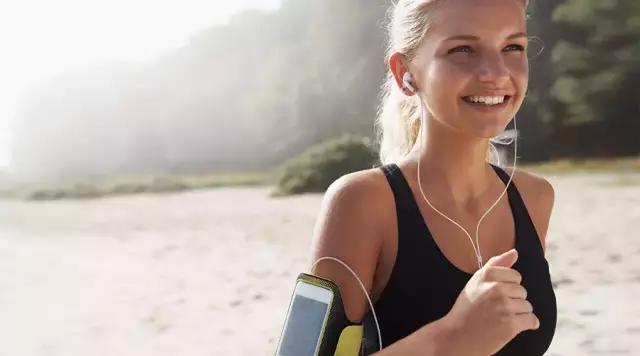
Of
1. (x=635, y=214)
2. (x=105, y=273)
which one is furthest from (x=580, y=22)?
(x=105, y=273)

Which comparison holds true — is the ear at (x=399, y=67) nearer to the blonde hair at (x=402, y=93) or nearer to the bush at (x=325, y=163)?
the blonde hair at (x=402, y=93)

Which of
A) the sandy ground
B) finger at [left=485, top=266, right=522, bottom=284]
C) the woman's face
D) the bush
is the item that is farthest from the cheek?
the bush

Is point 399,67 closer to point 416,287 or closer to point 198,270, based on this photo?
point 416,287

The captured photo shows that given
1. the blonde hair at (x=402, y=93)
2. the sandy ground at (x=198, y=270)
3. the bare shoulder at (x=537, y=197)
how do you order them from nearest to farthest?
the blonde hair at (x=402, y=93)
the bare shoulder at (x=537, y=197)
the sandy ground at (x=198, y=270)

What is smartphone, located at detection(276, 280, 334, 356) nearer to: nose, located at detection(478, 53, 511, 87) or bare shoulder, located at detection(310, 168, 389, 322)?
bare shoulder, located at detection(310, 168, 389, 322)

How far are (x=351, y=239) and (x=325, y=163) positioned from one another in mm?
1679

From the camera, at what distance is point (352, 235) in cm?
67

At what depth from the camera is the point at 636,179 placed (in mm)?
2223

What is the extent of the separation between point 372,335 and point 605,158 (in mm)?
1780

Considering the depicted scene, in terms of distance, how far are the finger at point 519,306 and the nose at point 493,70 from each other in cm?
20

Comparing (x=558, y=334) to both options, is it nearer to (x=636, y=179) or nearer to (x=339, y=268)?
(x=636, y=179)

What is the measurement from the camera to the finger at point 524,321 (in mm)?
639

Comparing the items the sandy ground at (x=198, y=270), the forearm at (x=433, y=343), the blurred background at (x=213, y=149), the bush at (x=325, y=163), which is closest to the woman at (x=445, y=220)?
the forearm at (x=433, y=343)

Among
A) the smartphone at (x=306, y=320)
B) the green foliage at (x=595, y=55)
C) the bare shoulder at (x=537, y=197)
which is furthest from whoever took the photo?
the green foliage at (x=595, y=55)
